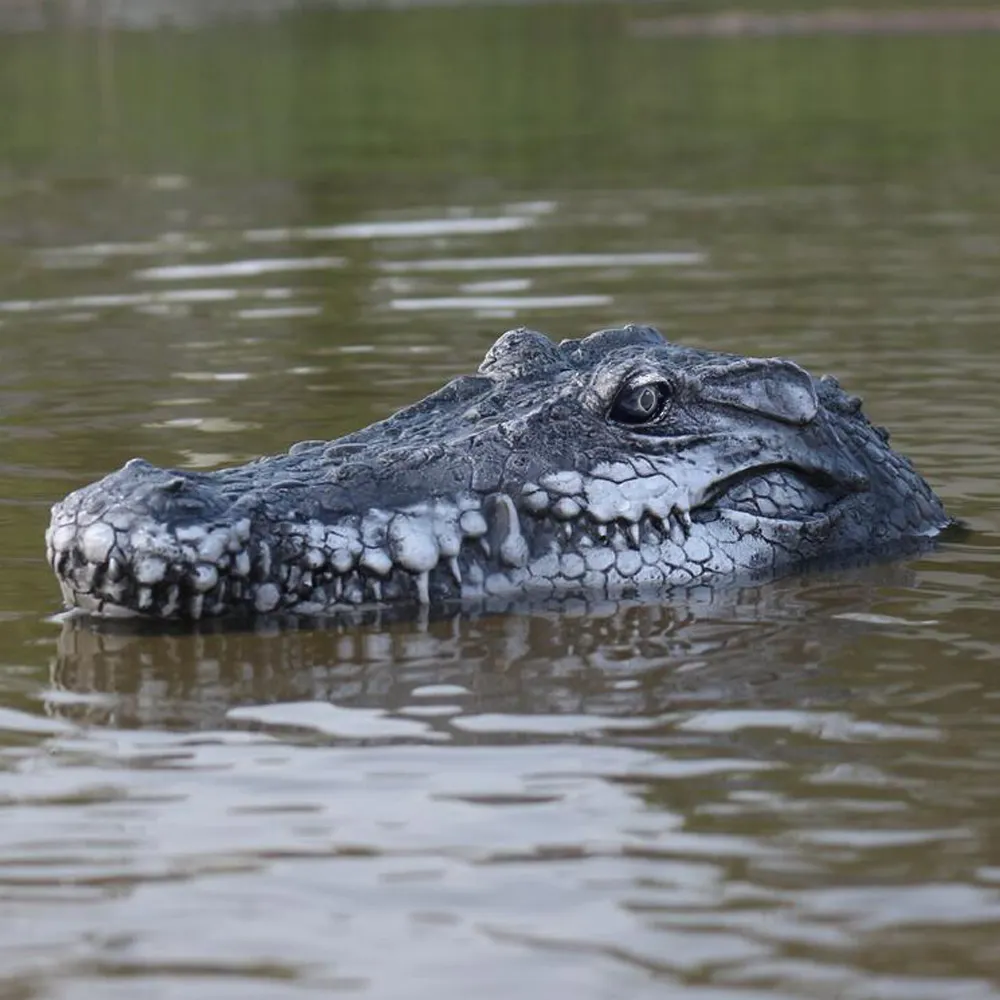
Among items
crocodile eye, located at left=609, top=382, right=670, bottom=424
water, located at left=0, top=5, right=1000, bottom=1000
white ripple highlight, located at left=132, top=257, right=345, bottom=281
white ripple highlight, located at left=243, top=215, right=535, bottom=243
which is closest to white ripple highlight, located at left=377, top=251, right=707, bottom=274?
water, located at left=0, top=5, right=1000, bottom=1000

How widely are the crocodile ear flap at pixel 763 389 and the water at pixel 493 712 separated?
497 millimetres

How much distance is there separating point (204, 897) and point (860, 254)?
10096 millimetres

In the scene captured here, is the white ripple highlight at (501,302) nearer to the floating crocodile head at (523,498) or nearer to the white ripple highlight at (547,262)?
the white ripple highlight at (547,262)

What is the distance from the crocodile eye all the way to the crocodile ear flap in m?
0.16

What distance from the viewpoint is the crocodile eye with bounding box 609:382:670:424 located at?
6.46m

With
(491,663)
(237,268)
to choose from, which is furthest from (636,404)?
(237,268)

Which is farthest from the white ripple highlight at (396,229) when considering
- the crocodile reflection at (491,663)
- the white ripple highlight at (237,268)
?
the crocodile reflection at (491,663)

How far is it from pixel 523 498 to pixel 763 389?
34.2 inches

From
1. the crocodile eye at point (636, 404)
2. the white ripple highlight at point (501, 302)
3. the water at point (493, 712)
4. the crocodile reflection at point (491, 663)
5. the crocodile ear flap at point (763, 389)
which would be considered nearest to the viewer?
the water at point (493, 712)

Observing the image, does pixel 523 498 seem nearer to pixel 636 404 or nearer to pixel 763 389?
pixel 636 404

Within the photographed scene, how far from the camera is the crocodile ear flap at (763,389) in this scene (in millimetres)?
6586

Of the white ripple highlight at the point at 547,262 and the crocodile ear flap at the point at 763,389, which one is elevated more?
the white ripple highlight at the point at 547,262

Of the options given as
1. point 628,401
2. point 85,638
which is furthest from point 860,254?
point 85,638

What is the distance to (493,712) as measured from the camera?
5477 millimetres
